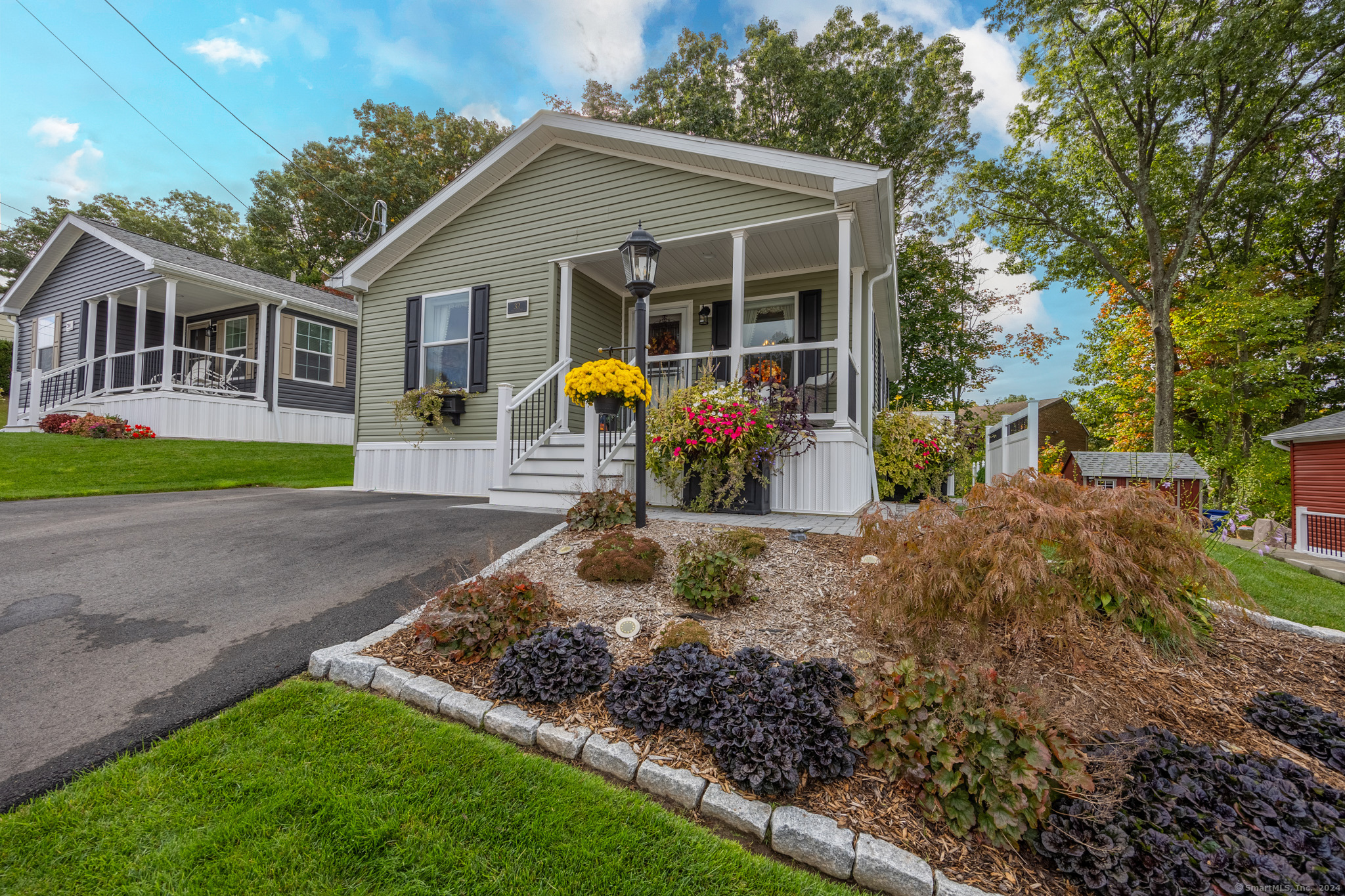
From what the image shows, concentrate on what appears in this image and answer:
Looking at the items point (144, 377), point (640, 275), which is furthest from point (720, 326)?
point (144, 377)

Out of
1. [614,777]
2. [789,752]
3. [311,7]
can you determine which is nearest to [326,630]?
[614,777]

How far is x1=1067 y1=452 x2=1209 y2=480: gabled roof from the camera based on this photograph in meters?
6.46

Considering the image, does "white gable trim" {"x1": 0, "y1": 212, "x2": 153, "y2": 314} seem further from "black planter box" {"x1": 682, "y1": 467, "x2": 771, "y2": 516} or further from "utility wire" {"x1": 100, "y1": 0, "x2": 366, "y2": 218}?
"black planter box" {"x1": 682, "y1": 467, "x2": 771, "y2": 516}

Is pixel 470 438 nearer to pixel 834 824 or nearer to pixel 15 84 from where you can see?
pixel 834 824

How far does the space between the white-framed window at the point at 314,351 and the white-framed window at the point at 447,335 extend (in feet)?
24.1

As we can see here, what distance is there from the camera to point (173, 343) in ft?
40.0

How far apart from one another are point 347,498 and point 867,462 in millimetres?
6732

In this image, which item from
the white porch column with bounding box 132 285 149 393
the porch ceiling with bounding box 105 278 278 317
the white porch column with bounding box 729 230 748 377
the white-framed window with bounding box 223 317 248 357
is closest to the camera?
the white porch column with bounding box 729 230 748 377

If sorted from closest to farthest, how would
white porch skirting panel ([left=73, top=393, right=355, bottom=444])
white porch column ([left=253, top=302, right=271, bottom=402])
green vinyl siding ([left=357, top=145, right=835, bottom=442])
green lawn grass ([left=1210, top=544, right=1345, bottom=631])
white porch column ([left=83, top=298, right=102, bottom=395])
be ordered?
green lawn grass ([left=1210, top=544, right=1345, bottom=631]), green vinyl siding ([left=357, top=145, right=835, bottom=442]), white porch skirting panel ([left=73, top=393, right=355, bottom=444]), white porch column ([left=253, top=302, right=271, bottom=402]), white porch column ([left=83, top=298, right=102, bottom=395])

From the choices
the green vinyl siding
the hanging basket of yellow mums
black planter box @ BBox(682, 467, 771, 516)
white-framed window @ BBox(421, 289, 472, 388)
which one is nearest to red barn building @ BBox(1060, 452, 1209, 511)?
black planter box @ BBox(682, 467, 771, 516)

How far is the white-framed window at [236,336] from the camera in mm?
12586

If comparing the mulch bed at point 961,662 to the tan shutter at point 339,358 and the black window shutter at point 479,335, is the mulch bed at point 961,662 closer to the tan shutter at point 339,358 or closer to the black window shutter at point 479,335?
the black window shutter at point 479,335

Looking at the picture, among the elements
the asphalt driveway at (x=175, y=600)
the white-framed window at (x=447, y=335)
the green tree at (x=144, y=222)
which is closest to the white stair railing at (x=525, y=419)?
the asphalt driveway at (x=175, y=600)

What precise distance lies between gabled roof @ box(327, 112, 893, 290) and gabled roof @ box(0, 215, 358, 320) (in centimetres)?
567
